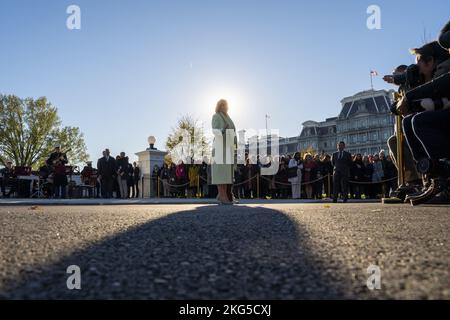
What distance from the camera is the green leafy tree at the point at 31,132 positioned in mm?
41594

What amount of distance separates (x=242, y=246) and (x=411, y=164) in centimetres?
539

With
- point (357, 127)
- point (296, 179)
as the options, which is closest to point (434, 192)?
point (296, 179)

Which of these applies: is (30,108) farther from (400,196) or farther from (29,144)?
(400,196)

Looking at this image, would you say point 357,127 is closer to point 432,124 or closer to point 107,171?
point 107,171

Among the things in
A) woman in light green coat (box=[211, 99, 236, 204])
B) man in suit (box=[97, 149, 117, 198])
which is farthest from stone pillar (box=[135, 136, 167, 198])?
woman in light green coat (box=[211, 99, 236, 204])

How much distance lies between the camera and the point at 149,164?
20.1 meters

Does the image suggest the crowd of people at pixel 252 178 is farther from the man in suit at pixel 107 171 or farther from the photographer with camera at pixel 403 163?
the photographer with camera at pixel 403 163

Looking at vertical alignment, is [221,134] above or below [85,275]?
above

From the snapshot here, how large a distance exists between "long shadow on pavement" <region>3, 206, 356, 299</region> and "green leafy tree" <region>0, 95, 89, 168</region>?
43094mm

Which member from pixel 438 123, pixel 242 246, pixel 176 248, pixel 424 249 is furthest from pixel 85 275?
pixel 438 123

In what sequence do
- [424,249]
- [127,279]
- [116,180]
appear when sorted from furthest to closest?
[116,180]
[424,249]
[127,279]

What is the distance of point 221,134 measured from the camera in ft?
25.4

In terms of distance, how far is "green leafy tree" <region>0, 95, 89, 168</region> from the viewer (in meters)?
41.6
